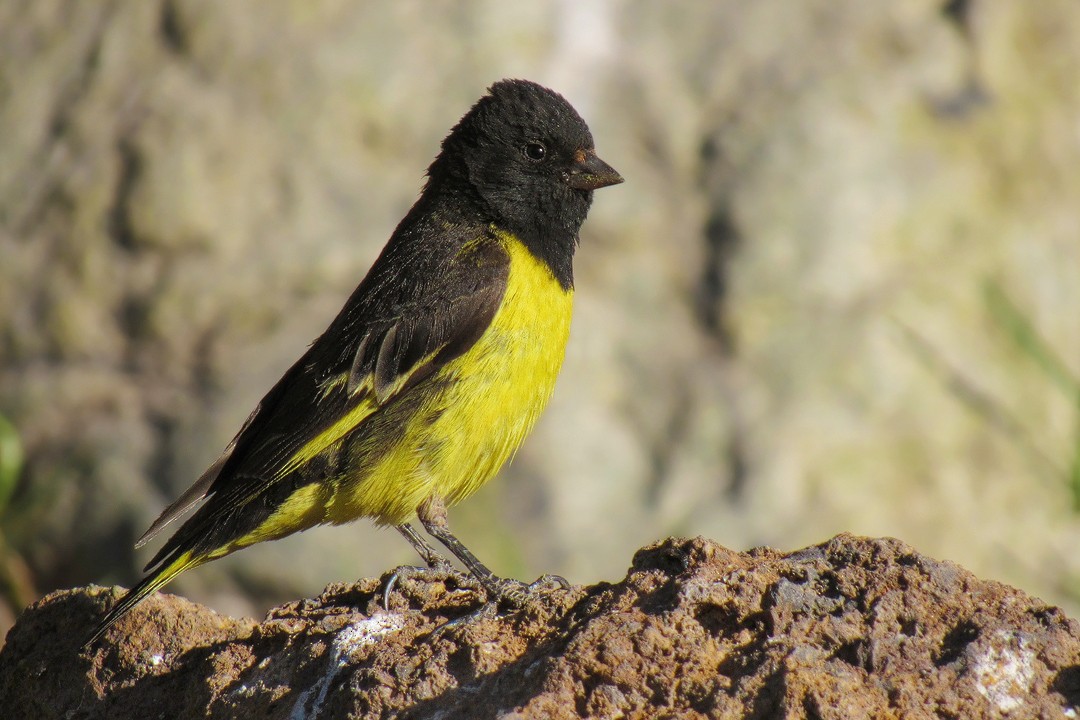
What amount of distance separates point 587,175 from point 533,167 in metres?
0.22

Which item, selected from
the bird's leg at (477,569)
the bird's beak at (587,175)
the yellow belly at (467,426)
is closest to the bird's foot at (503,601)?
the bird's leg at (477,569)

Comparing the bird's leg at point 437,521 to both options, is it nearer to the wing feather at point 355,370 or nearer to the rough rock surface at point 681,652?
the wing feather at point 355,370

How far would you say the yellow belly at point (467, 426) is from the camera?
15.1ft

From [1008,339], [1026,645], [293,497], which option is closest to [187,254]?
[293,497]

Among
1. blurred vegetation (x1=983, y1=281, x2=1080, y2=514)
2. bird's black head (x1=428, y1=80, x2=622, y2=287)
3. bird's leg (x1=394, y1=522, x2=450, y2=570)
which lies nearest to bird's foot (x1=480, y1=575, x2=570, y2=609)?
bird's leg (x1=394, y1=522, x2=450, y2=570)

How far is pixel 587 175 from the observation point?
530cm

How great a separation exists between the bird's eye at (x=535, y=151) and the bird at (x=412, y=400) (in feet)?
0.37

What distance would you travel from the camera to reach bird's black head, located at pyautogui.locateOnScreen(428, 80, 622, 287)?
17.3 ft

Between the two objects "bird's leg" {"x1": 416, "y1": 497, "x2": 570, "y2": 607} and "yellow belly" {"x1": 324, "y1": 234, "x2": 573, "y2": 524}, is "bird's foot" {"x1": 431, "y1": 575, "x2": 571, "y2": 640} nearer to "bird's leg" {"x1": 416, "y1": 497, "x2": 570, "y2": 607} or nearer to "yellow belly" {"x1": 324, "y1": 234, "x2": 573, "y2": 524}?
"bird's leg" {"x1": 416, "y1": 497, "x2": 570, "y2": 607}

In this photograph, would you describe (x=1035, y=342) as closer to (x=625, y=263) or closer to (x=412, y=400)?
(x=625, y=263)

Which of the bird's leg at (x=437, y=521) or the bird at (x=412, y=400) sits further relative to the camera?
the bird's leg at (x=437, y=521)

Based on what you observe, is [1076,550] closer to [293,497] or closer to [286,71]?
[293,497]

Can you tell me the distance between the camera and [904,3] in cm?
792

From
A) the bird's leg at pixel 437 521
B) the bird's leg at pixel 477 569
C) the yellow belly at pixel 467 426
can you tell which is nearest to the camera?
the bird's leg at pixel 477 569
